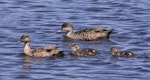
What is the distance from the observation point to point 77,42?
76.2ft

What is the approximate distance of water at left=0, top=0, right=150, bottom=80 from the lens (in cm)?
1922

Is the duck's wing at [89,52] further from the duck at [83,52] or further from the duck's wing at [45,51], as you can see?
the duck's wing at [45,51]

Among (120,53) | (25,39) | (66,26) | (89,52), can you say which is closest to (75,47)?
(89,52)

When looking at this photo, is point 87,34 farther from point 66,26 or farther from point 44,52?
point 44,52

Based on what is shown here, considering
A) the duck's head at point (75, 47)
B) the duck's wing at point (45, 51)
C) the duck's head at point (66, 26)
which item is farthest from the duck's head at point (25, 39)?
the duck's head at point (66, 26)

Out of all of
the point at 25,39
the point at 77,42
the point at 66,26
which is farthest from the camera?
the point at 66,26

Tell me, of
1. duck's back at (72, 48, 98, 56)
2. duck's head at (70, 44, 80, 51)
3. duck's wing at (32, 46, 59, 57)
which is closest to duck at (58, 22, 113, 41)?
duck's head at (70, 44, 80, 51)

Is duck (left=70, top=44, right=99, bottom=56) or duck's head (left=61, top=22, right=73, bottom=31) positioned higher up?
duck's head (left=61, top=22, right=73, bottom=31)

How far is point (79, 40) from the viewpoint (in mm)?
23500

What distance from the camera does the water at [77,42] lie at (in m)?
19.2

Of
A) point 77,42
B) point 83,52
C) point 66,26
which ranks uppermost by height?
point 66,26

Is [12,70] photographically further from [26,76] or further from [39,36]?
[39,36]

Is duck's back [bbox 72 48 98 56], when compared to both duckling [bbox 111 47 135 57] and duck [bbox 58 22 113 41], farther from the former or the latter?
duck [bbox 58 22 113 41]

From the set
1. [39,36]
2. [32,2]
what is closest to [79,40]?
[39,36]
